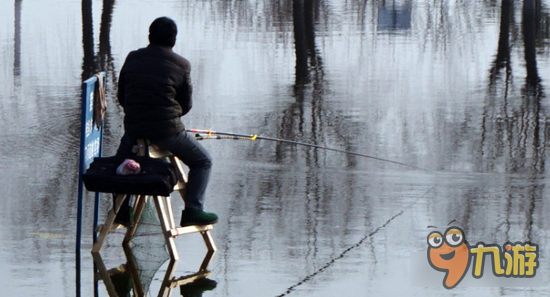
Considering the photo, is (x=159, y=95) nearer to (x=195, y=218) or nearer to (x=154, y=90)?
(x=154, y=90)

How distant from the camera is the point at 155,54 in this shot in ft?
24.5

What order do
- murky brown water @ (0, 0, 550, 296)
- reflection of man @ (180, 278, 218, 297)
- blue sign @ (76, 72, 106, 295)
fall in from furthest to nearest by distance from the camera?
murky brown water @ (0, 0, 550, 296), blue sign @ (76, 72, 106, 295), reflection of man @ (180, 278, 218, 297)

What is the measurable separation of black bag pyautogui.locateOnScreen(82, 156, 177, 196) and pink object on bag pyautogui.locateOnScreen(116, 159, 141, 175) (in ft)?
0.07

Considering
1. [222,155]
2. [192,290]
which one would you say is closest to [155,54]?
[192,290]

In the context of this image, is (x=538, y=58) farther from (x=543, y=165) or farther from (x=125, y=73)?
(x=125, y=73)

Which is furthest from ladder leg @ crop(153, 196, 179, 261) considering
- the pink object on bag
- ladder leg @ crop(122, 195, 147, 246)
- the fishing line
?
the fishing line

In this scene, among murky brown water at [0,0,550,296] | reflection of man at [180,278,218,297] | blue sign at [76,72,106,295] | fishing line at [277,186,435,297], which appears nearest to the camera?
reflection of man at [180,278,218,297]

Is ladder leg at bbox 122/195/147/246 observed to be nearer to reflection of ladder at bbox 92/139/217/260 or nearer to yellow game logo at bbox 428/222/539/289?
reflection of ladder at bbox 92/139/217/260

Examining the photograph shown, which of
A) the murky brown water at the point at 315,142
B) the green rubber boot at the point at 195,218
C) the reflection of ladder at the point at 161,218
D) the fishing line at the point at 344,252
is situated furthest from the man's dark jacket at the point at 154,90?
the fishing line at the point at 344,252

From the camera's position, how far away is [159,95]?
293 inches

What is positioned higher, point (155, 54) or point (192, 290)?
point (155, 54)

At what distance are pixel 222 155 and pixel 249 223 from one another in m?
2.93

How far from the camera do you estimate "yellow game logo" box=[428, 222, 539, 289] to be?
24.5ft

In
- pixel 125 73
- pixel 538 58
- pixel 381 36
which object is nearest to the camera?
pixel 125 73
